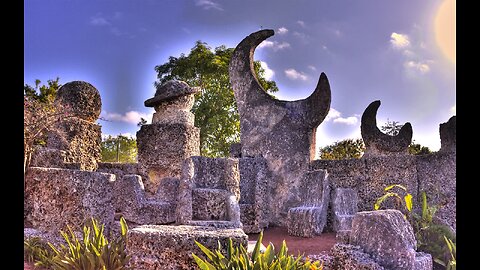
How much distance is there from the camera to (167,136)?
29.4 ft

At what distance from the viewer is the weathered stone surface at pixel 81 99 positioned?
28.2ft

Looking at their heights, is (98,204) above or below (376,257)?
above

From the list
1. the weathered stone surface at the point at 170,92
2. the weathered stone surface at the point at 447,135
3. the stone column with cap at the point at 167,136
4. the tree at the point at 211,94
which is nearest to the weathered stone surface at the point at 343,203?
the weathered stone surface at the point at 447,135

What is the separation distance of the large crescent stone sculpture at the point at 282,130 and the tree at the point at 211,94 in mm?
6954

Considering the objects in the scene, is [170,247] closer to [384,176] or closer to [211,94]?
[384,176]

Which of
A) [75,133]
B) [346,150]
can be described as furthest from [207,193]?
[346,150]

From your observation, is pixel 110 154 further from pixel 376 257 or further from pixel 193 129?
pixel 376 257

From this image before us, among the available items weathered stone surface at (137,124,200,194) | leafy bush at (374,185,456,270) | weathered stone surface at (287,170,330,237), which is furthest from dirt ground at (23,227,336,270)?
weathered stone surface at (137,124,200,194)

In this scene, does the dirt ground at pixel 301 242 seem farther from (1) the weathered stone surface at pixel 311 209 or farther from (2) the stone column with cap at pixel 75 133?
(2) the stone column with cap at pixel 75 133

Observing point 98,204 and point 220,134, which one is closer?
point 98,204

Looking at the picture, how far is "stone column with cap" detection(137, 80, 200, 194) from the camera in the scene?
895cm

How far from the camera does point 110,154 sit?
22859mm
